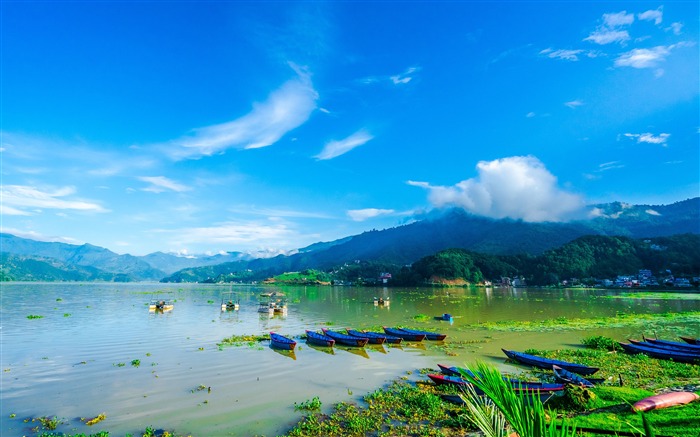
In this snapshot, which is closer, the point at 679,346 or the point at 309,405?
the point at 309,405

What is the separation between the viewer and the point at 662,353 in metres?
28.2

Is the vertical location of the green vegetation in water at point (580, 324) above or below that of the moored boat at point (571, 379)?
below

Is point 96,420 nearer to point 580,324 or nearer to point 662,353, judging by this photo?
point 662,353

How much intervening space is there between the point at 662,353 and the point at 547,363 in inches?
429

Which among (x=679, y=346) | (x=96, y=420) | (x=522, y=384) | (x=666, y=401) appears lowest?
(x=96, y=420)

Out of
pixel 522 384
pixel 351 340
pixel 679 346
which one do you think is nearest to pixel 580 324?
pixel 679 346

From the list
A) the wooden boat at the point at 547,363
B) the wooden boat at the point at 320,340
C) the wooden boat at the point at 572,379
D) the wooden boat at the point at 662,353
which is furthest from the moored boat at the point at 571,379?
the wooden boat at the point at 320,340

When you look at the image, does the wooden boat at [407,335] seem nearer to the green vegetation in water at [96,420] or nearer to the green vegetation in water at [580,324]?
the green vegetation in water at [580,324]

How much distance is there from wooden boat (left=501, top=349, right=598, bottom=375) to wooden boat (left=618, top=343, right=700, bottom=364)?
9836mm

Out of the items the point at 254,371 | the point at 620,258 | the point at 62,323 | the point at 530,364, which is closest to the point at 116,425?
the point at 254,371

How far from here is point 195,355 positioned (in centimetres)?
3153

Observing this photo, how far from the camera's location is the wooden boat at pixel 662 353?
26922mm

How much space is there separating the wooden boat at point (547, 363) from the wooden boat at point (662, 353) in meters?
9.84

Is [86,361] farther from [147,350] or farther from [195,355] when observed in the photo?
[195,355]
